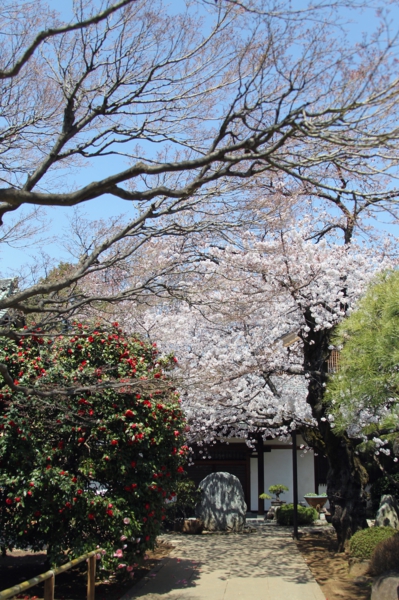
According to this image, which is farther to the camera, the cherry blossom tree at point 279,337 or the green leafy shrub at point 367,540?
the cherry blossom tree at point 279,337

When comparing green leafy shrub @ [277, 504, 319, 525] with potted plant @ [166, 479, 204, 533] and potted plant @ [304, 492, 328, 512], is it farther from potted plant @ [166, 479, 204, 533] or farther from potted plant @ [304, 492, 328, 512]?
potted plant @ [166, 479, 204, 533]

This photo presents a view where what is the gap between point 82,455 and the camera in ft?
26.3

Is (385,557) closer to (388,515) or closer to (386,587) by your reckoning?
(386,587)

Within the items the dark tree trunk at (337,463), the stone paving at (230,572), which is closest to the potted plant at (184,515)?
the stone paving at (230,572)

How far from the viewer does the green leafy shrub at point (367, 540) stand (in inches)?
361

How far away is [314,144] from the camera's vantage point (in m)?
5.05

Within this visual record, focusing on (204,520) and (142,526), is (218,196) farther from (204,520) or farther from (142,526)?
(204,520)

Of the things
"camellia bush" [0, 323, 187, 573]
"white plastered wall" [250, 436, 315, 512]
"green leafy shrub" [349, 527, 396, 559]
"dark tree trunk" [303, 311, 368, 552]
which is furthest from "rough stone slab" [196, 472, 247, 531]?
"camellia bush" [0, 323, 187, 573]

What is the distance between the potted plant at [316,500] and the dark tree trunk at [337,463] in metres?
6.70

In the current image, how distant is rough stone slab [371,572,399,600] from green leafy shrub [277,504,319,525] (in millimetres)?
9969

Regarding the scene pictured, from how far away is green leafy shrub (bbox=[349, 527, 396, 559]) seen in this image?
917 centimetres

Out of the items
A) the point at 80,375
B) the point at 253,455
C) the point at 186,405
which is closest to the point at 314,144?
the point at 80,375

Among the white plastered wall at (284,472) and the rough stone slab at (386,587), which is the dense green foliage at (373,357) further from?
the white plastered wall at (284,472)

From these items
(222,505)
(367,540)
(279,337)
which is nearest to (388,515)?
(367,540)
